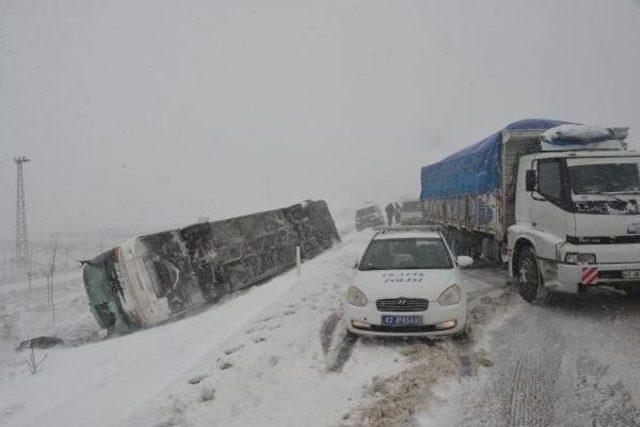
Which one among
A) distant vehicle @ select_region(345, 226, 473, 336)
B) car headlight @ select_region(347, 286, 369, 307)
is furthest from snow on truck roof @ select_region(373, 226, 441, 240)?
car headlight @ select_region(347, 286, 369, 307)

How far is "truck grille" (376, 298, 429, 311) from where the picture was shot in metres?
6.02

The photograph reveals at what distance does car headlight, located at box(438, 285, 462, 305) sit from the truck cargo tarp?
4.28 m

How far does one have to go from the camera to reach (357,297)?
21.0 feet

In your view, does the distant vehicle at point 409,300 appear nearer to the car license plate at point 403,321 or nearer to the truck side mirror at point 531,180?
the car license plate at point 403,321

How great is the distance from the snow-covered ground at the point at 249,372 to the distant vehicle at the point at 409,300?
28cm

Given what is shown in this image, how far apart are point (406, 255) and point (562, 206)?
2.60 metres

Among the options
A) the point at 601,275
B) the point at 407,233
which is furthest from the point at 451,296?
the point at 601,275

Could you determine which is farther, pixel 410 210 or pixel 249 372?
pixel 410 210

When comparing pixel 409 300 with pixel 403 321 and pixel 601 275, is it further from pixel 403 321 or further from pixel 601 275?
pixel 601 275

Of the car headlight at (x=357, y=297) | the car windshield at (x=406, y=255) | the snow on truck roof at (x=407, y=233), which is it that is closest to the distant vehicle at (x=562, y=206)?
the snow on truck roof at (x=407, y=233)

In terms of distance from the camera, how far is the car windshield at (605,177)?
23.7 ft

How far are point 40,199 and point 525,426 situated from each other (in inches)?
4314

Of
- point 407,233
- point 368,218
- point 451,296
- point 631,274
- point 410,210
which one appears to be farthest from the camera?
point 368,218

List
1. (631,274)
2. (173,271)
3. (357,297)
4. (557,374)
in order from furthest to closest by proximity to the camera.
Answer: (173,271) → (631,274) → (357,297) → (557,374)
